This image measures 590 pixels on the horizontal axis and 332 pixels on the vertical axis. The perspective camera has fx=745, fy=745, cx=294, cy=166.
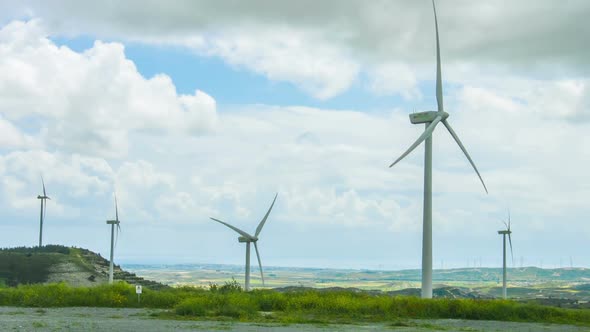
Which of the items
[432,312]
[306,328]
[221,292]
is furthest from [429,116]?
[306,328]

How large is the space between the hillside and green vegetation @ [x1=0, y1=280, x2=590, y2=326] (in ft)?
135

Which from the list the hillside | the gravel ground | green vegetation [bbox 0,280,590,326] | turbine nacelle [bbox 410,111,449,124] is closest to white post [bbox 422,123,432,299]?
green vegetation [bbox 0,280,590,326]

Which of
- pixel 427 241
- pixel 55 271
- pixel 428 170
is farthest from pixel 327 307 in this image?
pixel 55 271

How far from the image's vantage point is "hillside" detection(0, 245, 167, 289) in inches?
3814

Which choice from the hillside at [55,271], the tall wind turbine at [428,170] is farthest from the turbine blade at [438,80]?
the hillside at [55,271]

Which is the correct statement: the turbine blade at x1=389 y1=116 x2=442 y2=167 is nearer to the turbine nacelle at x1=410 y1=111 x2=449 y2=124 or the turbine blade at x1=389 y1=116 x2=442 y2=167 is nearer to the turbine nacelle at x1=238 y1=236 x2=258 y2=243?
the turbine nacelle at x1=410 y1=111 x2=449 y2=124

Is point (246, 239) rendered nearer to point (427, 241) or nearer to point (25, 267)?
point (427, 241)

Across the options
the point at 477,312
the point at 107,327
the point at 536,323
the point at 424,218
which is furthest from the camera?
the point at 424,218

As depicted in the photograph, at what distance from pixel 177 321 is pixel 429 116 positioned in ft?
86.2

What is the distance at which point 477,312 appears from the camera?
47.8m

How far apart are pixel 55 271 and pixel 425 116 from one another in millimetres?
62633

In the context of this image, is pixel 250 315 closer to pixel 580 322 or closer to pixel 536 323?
pixel 536 323

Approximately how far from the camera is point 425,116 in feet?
190

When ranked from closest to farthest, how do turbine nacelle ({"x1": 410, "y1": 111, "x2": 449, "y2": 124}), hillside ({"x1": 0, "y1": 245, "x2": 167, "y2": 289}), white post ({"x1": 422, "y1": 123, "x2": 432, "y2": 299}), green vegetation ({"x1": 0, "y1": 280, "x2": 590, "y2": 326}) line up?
green vegetation ({"x1": 0, "y1": 280, "x2": 590, "y2": 326})
white post ({"x1": 422, "y1": 123, "x2": 432, "y2": 299})
turbine nacelle ({"x1": 410, "y1": 111, "x2": 449, "y2": 124})
hillside ({"x1": 0, "y1": 245, "x2": 167, "y2": 289})
